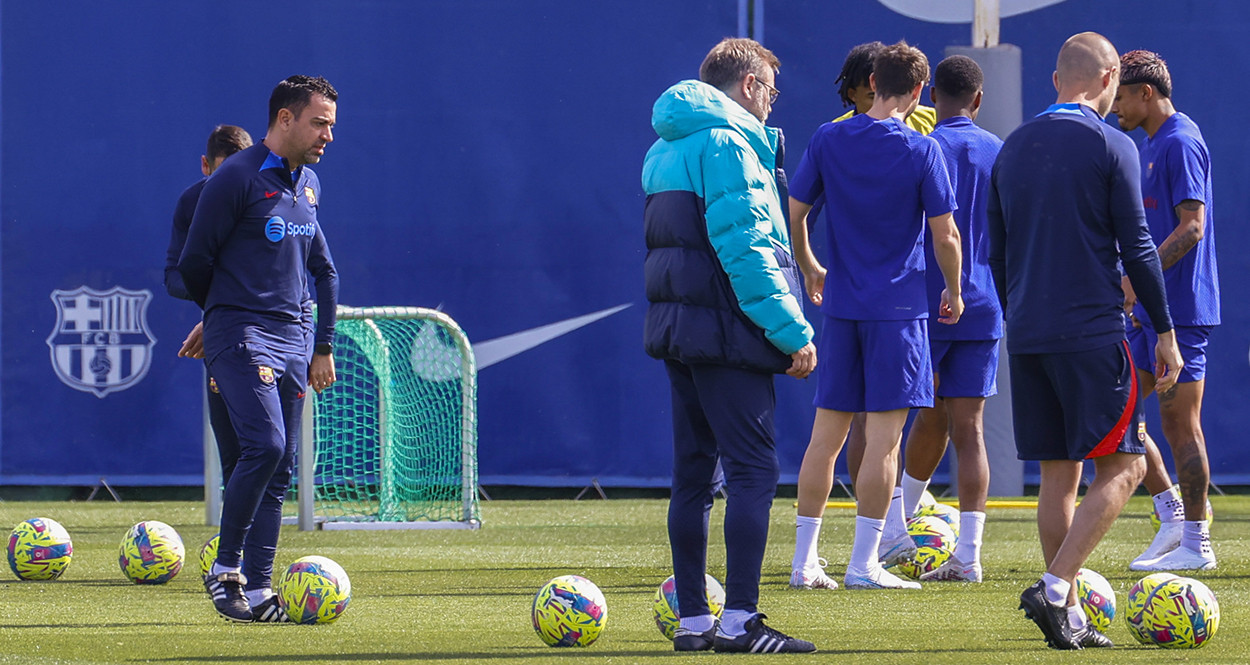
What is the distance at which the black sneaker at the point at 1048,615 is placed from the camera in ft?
15.0

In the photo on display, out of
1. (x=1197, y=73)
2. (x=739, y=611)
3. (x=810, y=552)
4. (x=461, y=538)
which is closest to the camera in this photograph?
(x=739, y=611)

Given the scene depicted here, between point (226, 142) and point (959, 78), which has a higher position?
point (959, 78)

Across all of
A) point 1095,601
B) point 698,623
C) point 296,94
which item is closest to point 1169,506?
point 1095,601

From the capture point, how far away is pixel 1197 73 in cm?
1135

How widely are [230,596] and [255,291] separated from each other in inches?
40.0

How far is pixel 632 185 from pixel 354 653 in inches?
275

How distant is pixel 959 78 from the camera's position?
22.5ft

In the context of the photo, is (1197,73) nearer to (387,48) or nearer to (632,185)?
(632,185)

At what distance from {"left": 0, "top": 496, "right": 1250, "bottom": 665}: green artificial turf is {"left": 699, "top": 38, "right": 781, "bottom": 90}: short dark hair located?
160cm

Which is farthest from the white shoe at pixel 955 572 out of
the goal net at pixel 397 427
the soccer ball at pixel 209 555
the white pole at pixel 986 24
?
the white pole at pixel 986 24

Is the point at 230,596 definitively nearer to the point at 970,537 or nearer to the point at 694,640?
the point at 694,640

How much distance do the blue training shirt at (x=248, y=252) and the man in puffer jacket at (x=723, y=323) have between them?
1.44 meters

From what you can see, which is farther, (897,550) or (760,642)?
(897,550)

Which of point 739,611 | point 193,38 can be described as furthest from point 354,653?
point 193,38
